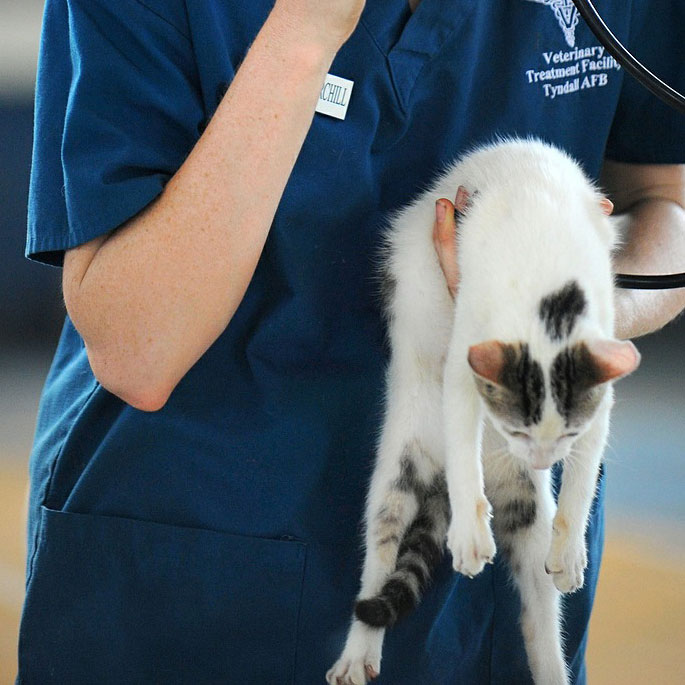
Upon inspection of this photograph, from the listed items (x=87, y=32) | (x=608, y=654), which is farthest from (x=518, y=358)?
(x=608, y=654)

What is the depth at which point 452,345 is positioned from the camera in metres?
1.02

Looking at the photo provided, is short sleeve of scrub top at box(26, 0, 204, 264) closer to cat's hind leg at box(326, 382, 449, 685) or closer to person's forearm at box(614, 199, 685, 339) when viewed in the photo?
cat's hind leg at box(326, 382, 449, 685)

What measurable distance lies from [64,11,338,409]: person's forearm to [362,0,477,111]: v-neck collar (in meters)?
0.19

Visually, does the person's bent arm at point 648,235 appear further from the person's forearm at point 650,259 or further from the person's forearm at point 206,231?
the person's forearm at point 206,231

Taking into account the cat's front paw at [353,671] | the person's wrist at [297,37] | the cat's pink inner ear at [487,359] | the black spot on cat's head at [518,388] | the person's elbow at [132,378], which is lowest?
the cat's front paw at [353,671]

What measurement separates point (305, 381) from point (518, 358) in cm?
26

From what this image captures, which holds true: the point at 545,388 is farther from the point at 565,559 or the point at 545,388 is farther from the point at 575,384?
the point at 565,559

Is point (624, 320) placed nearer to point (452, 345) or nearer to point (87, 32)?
point (452, 345)

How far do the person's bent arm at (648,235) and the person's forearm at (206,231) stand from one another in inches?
20.0

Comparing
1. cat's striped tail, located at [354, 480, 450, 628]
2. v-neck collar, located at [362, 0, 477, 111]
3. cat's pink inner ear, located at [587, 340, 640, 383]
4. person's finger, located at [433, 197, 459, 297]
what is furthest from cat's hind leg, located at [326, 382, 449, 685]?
v-neck collar, located at [362, 0, 477, 111]

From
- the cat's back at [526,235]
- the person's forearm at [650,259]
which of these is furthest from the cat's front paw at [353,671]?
the person's forearm at [650,259]

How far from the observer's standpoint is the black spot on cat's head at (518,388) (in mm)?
898

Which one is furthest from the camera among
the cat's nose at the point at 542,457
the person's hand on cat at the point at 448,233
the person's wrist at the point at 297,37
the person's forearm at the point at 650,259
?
the person's forearm at the point at 650,259

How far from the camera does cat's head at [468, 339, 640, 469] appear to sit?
869 millimetres
